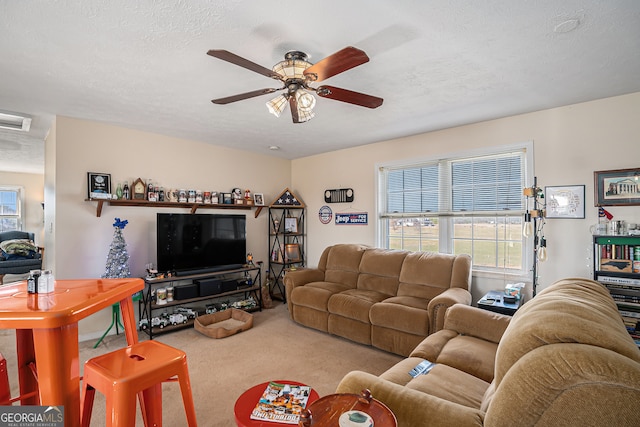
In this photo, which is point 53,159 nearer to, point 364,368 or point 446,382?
point 364,368

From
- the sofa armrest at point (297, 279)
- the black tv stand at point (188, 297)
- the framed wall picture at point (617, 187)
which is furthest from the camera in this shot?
the sofa armrest at point (297, 279)

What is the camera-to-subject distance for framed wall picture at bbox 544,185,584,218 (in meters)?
3.10

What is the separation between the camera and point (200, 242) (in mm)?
4332

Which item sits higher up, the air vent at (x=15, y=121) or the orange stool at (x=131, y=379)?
the air vent at (x=15, y=121)

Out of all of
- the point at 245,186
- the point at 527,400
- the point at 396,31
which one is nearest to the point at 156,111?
the point at 245,186

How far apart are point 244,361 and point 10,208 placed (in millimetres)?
8437

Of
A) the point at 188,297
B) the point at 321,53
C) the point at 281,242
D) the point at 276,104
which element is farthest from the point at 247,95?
the point at 281,242

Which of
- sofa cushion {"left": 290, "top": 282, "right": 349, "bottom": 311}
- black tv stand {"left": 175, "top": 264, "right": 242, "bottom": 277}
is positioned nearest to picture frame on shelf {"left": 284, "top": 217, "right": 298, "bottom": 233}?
black tv stand {"left": 175, "top": 264, "right": 242, "bottom": 277}

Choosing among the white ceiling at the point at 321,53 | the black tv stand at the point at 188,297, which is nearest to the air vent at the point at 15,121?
the white ceiling at the point at 321,53

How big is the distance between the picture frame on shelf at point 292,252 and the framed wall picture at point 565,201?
11.9 feet

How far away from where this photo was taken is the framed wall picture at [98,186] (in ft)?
11.8

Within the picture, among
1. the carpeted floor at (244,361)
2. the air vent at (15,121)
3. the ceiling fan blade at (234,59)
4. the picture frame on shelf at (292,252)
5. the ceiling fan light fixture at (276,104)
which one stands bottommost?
the carpeted floor at (244,361)

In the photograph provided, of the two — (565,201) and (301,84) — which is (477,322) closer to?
(565,201)
